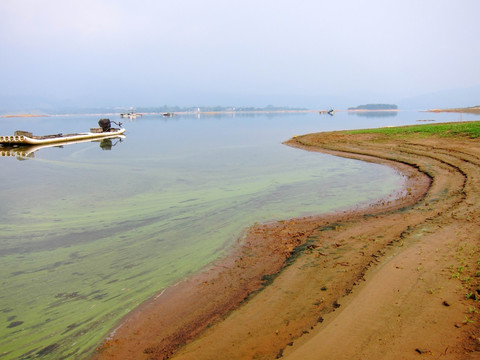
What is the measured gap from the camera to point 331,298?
224 inches

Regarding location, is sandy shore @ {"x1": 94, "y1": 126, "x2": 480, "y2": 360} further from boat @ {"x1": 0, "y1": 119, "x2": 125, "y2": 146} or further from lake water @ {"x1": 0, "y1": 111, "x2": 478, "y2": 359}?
boat @ {"x1": 0, "y1": 119, "x2": 125, "y2": 146}

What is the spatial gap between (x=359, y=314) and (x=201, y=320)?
260 centimetres

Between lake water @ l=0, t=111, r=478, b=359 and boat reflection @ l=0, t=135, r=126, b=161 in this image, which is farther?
boat reflection @ l=0, t=135, r=126, b=161

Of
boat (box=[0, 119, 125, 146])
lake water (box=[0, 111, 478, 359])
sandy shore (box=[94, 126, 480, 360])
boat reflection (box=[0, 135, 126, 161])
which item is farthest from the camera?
boat (box=[0, 119, 125, 146])

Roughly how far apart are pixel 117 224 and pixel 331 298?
25.9 feet

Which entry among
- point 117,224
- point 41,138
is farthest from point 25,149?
point 117,224

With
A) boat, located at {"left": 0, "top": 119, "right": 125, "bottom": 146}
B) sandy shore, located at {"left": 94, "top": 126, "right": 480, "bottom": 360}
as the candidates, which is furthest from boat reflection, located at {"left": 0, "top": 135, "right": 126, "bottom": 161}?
sandy shore, located at {"left": 94, "top": 126, "right": 480, "bottom": 360}

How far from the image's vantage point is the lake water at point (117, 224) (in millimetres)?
6207

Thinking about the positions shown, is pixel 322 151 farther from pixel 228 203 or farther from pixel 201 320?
pixel 201 320

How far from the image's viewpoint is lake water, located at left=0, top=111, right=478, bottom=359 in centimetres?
621

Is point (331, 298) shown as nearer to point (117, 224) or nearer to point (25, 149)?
point (117, 224)

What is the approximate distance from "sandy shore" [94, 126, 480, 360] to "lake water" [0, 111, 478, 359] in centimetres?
86

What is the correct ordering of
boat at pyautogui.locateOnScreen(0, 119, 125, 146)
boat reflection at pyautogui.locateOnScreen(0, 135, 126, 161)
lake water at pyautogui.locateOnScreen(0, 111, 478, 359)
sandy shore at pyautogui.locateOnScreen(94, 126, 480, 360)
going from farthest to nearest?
1. boat at pyautogui.locateOnScreen(0, 119, 125, 146)
2. boat reflection at pyautogui.locateOnScreen(0, 135, 126, 161)
3. lake water at pyautogui.locateOnScreen(0, 111, 478, 359)
4. sandy shore at pyautogui.locateOnScreen(94, 126, 480, 360)

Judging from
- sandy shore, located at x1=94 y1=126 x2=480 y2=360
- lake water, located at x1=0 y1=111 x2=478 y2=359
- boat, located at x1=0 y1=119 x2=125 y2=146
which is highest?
boat, located at x1=0 y1=119 x2=125 y2=146
